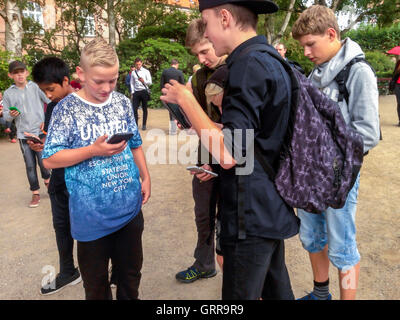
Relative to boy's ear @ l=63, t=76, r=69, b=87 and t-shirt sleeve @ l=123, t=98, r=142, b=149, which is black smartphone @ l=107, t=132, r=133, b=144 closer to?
t-shirt sleeve @ l=123, t=98, r=142, b=149

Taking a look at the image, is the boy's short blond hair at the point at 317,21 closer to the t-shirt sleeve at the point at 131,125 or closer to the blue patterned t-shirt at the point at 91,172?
the t-shirt sleeve at the point at 131,125

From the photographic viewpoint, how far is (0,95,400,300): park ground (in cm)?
304

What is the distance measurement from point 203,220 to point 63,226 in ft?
3.91

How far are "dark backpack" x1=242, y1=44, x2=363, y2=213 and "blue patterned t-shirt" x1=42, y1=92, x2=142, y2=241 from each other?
3.35ft

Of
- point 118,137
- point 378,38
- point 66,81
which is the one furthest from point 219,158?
point 378,38

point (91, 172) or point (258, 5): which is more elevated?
point (258, 5)

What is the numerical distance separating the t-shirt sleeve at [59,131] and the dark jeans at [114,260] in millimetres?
611

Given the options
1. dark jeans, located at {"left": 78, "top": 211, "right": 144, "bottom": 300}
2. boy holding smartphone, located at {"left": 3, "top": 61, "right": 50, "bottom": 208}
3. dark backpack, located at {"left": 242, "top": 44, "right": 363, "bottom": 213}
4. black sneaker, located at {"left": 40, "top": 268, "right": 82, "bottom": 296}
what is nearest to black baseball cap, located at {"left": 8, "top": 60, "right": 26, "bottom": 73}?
boy holding smartphone, located at {"left": 3, "top": 61, "right": 50, "bottom": 208}

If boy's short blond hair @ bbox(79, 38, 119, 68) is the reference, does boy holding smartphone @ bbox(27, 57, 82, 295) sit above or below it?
below

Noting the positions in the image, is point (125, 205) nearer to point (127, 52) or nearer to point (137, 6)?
point (127, 52)

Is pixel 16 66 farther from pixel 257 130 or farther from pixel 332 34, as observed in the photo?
pixel 257 130

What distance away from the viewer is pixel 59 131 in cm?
203

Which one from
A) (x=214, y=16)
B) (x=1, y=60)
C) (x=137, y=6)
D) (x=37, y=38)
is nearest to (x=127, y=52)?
(x=137, y=6)

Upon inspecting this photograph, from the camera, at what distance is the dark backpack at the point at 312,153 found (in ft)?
5.08
